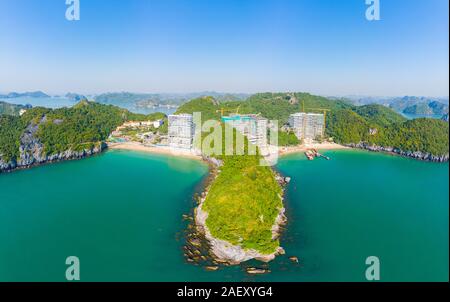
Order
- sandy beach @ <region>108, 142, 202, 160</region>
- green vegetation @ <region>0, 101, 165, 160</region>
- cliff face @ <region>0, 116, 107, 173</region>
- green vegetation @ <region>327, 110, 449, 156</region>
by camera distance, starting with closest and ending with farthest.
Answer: cliff face @ <region>0, 116, 107, 173</region>, green vegetation @ <region>0, 101, 165, 160</region>, green vegetation @ <region>327, 110, 449, 156</region>, sandy beach @ <region>108, 142, 202, 160</region>

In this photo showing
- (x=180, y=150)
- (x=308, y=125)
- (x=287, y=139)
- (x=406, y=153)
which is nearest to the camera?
(x=406, y=153)

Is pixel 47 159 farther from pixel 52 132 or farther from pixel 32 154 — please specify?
pixel 52 132

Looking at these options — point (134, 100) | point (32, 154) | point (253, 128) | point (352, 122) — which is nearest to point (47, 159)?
point (32, 154)

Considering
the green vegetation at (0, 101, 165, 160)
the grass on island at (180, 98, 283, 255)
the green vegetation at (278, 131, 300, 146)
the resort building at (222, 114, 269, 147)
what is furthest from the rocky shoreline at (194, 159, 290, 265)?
the green vegetation at (278, 131, 300, 146)

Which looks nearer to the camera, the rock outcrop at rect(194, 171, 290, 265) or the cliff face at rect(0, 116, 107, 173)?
the rock outcrop at rect(194, 171, 290, 265)

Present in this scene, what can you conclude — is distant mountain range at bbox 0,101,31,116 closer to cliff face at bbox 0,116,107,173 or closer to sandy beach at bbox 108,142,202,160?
cliff face at bbox 0,116,107,173

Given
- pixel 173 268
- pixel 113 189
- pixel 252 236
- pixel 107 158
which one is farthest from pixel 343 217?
pixel 107 158

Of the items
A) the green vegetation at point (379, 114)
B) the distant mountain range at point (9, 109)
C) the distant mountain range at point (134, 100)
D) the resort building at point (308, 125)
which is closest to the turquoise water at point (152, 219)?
the resort building at point (308, 125)
